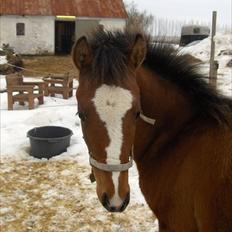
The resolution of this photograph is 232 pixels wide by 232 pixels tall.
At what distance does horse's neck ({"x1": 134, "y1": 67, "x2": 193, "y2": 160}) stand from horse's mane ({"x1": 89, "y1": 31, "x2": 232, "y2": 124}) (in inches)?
2.4

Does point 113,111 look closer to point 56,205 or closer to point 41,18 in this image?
point 56,205

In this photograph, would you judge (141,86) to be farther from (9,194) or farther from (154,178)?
(9,194)

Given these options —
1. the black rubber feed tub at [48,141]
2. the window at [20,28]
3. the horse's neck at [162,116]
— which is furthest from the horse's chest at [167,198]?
the window at [20,28]

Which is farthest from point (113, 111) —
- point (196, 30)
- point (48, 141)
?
point (196, 30)

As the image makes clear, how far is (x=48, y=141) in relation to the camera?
5.30 meters

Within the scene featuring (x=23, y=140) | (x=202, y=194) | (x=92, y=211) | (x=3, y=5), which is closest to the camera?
(x=202, y=194)

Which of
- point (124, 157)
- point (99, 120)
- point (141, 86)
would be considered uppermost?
point (141, 86)

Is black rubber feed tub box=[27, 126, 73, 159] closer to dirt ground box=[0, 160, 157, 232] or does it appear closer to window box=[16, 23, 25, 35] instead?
dirt ground box=[0, 160, 157, 232]

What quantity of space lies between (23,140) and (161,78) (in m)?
4.24

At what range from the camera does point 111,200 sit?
181 centimetres

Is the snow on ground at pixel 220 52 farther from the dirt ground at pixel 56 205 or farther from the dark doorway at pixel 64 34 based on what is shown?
the dark doorway at pixel 64 34

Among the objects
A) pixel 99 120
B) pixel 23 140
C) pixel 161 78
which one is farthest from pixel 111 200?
pixel 23 140

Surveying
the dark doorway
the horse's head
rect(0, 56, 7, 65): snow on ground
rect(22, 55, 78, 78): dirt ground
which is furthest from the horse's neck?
the dark doorway

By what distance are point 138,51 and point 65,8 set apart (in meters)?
20.4
